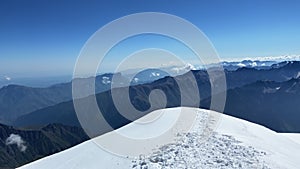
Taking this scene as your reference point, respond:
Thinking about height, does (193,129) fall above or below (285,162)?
above

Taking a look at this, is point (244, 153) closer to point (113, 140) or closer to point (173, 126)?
point (173, 126)

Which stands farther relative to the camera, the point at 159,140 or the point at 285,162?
the point at 159,140

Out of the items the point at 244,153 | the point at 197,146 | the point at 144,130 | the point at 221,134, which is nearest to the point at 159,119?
the point at 144,130

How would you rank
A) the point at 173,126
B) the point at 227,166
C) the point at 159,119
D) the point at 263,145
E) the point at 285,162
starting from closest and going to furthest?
the point at 227,166, the point at 285,162, the point at 263,145, the point at 173,126, the point at 159,119

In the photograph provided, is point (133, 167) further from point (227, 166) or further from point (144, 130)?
point (144, 130)

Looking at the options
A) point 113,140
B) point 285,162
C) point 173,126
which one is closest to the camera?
point 285,162

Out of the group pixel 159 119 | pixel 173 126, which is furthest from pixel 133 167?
pixel 159 119
